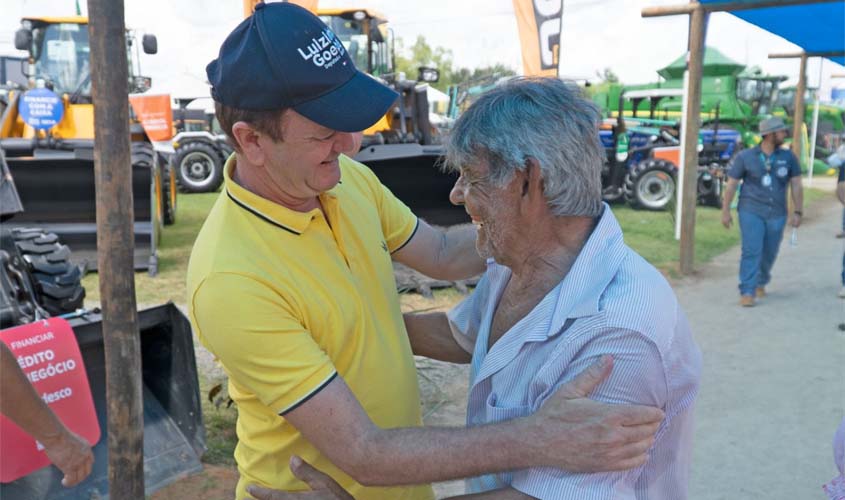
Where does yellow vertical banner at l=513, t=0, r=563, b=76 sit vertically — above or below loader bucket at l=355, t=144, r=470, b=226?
above

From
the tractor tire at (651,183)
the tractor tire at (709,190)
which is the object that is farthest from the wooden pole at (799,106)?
the tractor tire at (651,183)

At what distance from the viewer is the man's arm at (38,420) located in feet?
6.38

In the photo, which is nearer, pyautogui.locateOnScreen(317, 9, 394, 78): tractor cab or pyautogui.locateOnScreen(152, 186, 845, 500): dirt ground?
pyautogui.locateOnScreen(152, 186, 845, 500): dirt ground

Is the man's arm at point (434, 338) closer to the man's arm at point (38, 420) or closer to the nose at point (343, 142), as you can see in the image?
the nose at point (343, 142)

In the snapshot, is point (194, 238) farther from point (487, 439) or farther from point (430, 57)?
point (430, 57)

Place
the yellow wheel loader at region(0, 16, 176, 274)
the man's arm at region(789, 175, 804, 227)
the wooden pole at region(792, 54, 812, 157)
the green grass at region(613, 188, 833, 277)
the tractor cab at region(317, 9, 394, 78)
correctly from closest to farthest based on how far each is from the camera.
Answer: the man's arm at region(789, 175, 804, 227), the yellow wheel loader at region(0, 16, 176, 274), the green grass at region(613, 188, 833, 277), the tractor cab at region(317, 9, 394, 78), the wooden pole at region(792, 54, 812, 157)

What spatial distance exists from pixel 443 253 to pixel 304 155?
2.14 ft

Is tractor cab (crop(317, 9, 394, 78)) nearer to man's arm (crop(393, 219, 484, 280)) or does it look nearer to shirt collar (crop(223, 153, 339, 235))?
man's arm (crop(393, 219, 484, 280))

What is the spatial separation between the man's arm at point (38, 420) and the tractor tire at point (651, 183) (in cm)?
1301

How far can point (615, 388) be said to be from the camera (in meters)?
1.25

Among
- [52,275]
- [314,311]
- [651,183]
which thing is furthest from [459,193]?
[651,183]

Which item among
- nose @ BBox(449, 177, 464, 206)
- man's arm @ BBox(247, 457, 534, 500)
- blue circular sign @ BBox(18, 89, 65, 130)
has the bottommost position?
man's arm @ BBox(247, 457, 534, 500)

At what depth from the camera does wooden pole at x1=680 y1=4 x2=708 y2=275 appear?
8.27 meters

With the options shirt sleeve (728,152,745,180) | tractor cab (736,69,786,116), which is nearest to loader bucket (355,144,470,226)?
shirt sleeve (728,152,745,180)
